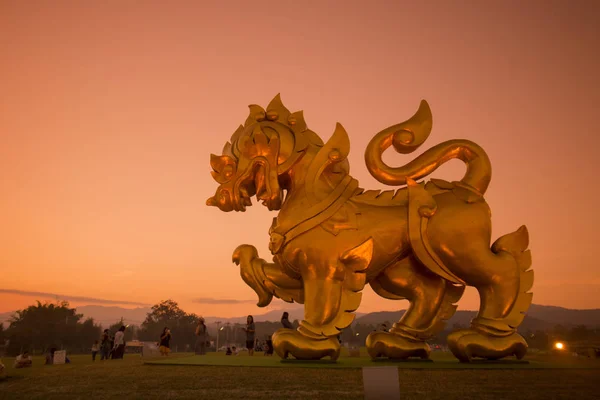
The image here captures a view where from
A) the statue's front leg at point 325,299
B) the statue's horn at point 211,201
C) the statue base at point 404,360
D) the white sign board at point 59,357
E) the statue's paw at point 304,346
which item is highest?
the statue's horn at point 211,201

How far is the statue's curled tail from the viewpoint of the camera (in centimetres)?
520

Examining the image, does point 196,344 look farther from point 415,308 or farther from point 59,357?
point 415,308

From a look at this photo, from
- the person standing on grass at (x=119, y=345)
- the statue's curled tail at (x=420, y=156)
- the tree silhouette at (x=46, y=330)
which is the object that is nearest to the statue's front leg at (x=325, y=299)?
the statue's curled tail at (x=420, y=156)

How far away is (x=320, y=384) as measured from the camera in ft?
12.0

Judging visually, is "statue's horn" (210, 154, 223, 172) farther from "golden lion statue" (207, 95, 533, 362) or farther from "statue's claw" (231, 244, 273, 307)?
"statue's claw" (231, 244, 273, 307)

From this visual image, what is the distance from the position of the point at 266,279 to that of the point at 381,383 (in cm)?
326

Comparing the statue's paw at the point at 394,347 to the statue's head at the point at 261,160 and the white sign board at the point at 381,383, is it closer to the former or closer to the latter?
the statue's head at the point at 261,160

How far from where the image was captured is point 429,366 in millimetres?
4359

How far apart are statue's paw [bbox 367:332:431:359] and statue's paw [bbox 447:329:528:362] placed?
51 centimetres

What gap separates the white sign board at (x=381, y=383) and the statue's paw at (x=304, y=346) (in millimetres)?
2393

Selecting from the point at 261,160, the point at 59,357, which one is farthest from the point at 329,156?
the point at 59,357

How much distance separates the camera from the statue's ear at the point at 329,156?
5109mm

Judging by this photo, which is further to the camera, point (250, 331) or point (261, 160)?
point (250, 331)

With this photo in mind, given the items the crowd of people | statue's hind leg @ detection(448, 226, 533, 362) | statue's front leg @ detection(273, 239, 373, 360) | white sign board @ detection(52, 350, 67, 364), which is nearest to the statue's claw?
statue's front leg @ detection(273, 239, 373, 360)
